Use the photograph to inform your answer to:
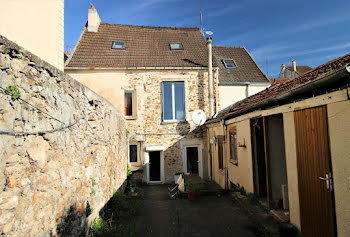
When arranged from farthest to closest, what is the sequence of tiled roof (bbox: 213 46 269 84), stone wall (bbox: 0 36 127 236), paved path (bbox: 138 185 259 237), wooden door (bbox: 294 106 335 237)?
tiled roof (bbox: 213 46 269 84) < paved path (bbox: 138 185 259 237) < wooden door (bbox: 294 106 335 237) < stone wall (bbox: 0 36 127 236)

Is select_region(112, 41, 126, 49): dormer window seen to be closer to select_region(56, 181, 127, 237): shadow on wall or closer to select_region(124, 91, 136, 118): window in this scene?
select_region(124, 91, 136, 118): window

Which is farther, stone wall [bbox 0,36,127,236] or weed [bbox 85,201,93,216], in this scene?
weed [bbox 85,201,93,216]

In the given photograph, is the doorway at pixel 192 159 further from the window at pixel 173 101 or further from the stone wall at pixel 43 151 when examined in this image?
the stone wall at pixel 43 151

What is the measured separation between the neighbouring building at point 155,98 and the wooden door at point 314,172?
7.90 metres

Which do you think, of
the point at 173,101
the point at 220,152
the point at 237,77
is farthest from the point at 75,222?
the point at 237,77

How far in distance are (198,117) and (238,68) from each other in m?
5.60

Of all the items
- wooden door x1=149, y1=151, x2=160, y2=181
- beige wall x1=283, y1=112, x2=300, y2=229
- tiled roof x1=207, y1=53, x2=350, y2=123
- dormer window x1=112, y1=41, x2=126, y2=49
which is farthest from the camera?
dormer window x1=112, y1=41, x2=126, y2=49

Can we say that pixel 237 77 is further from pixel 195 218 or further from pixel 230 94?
pixel 195 218

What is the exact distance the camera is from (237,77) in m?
13.8

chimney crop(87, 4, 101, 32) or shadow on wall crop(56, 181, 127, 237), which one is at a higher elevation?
chimney crop(87, 4, 101, 32)

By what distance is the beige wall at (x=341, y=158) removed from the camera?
9.67 feet

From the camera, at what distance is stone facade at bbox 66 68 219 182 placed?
1147cm

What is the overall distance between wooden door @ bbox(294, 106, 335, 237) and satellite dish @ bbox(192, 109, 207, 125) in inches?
275

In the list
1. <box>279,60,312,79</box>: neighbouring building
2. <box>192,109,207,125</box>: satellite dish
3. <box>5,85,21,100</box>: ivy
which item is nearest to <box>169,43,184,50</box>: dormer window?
<box>192,109,207,125</box>: satellite dish
